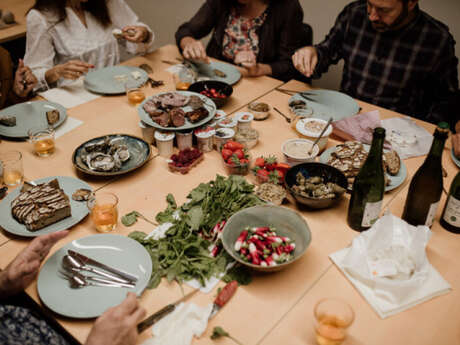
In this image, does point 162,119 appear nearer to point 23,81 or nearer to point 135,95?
point 135,95

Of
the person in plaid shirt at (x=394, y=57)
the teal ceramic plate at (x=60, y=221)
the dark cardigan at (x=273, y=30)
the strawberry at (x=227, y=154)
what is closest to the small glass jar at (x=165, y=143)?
the strawberry at (x=227, y=154)

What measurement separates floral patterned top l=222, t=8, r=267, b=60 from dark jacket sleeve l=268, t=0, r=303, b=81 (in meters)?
0.18

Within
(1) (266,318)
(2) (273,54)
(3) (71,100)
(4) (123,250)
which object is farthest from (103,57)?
(1) (266,318)

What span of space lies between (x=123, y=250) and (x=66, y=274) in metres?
0.20

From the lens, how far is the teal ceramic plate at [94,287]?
1207 millimetres

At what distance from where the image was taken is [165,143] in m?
1.91

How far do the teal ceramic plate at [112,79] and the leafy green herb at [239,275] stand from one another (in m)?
1.56

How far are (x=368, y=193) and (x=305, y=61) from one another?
1286mm

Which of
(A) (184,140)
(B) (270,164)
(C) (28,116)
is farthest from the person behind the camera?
(C) (28,116)

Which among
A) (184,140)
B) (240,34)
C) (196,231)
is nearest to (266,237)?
(196,231)

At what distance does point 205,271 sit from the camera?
51.4 inches

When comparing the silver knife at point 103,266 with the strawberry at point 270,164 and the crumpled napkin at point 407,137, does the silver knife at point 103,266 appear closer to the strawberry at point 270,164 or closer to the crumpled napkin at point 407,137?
the strawberry at point 270,164

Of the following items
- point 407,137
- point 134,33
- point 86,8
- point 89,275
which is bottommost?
point 89,275

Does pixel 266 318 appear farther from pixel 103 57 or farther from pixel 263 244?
pixel 103 57
